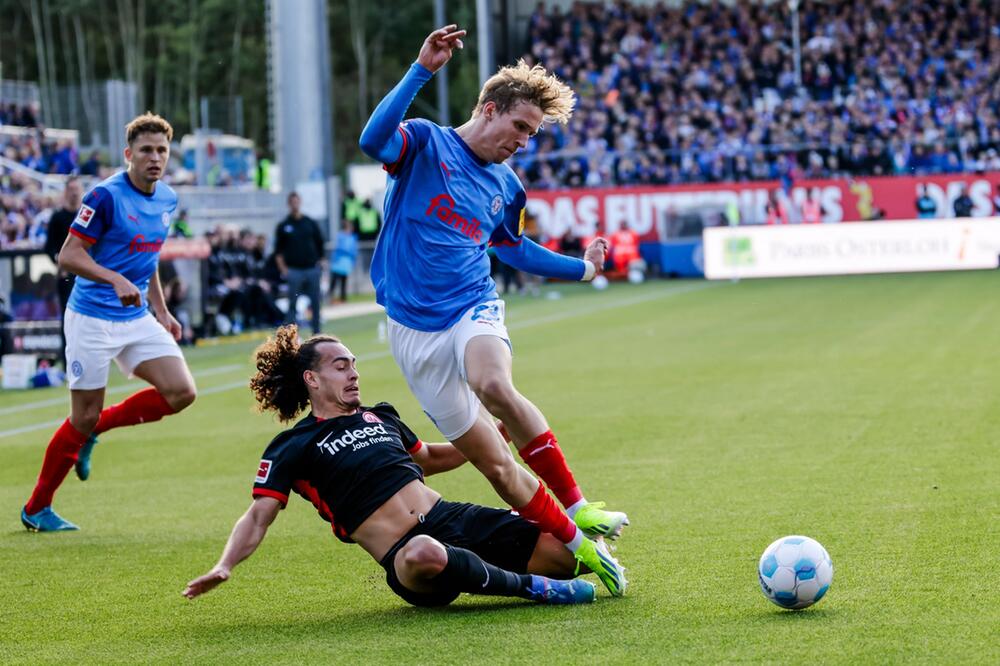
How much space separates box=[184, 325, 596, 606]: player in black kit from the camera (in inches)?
215

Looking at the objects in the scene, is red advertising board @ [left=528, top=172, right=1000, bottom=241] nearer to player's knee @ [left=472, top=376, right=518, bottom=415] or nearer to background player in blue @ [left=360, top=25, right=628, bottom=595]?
background player in blue @ [left=360, top=25, right=628, bottom=595]

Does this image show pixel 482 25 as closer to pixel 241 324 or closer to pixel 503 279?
pixel 503 279

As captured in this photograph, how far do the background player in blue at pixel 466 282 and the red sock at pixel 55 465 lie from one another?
8.75ft

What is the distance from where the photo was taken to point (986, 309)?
21266 mm

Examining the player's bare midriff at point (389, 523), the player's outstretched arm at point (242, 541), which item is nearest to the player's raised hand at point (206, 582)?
the player's outstretched arm at point (242, 541)

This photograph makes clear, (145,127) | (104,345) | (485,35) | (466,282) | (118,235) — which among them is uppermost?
(485,35)

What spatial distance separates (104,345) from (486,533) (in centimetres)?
329

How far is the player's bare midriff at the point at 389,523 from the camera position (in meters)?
5.57

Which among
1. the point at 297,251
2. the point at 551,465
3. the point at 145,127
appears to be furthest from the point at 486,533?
the point at 297,251

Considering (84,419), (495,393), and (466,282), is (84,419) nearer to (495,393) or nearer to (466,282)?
(466,282)

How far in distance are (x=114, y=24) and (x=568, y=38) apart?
122 feet

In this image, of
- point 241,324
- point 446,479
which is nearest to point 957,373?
point 446,479

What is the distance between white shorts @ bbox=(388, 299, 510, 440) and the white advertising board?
2580cm

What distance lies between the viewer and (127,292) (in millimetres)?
7508
